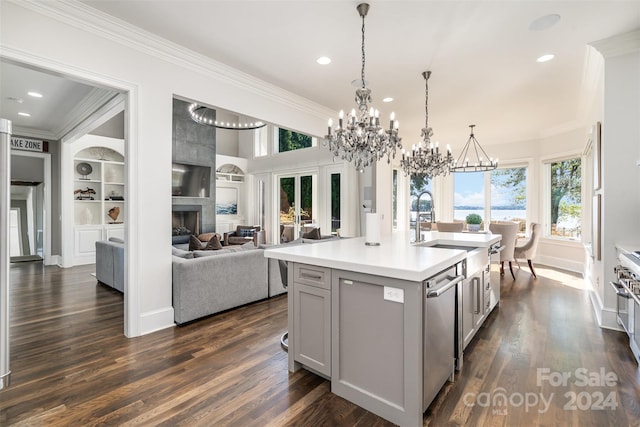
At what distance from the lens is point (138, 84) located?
9.46 feet

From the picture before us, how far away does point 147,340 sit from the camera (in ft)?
9.00

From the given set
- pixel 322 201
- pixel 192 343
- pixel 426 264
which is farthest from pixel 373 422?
pixel 322 201

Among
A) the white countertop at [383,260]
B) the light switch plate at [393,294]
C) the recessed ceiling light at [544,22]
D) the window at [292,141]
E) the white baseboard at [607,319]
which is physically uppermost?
the window at [292,141]

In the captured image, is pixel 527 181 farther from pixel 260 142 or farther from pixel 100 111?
pixel 100 111

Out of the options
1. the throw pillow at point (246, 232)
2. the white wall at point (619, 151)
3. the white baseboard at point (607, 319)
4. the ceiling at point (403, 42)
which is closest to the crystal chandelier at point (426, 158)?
the ceiling at point (403, 42)

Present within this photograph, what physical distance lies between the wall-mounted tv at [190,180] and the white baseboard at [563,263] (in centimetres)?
833

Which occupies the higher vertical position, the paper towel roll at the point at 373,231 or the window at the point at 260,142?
the window at the point at 260,142

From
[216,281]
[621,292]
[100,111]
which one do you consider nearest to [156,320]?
[216,281]

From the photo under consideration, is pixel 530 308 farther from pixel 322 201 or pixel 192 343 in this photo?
pixel 322 201

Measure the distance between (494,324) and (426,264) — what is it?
2.15 metres

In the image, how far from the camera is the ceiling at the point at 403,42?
2.50m

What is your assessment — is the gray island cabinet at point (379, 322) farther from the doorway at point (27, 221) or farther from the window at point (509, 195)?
the doorway at point (27, 221)

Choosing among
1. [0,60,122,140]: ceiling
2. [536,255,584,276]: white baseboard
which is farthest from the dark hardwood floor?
[0,60,122,140]: ceiling

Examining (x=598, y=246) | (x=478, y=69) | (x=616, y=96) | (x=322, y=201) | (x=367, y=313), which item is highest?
(x=478, y=69)
